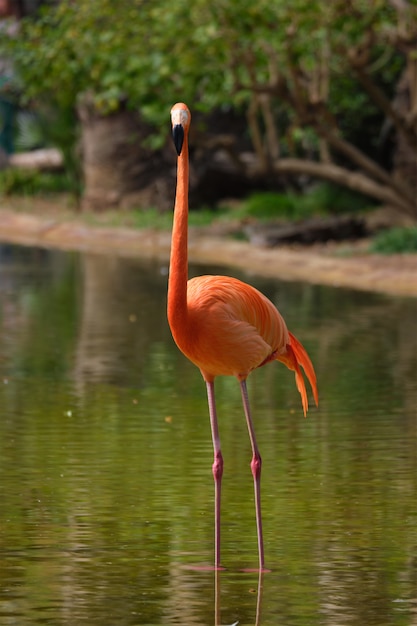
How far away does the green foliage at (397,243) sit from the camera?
17.8 metres

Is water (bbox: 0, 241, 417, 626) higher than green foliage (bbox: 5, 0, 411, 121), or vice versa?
green foliage (bbox: 5, 0, 411, 121)

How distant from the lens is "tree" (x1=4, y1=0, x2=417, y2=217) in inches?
677

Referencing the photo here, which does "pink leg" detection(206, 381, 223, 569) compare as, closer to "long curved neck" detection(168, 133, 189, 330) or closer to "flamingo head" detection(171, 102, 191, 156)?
"long curved neck" detection(168, 133, 189, 330)

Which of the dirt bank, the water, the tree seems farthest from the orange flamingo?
the tree

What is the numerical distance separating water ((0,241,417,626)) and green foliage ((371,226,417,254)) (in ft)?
14.8

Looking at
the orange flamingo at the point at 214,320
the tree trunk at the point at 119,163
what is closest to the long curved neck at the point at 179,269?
the orange flamingo at the point at 214,320

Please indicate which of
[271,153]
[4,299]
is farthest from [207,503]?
[271,153]

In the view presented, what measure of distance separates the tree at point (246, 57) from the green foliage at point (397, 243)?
1.56m

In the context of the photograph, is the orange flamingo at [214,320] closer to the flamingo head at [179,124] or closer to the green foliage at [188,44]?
the flamingo head at [179,124]

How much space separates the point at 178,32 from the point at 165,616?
1295 cm

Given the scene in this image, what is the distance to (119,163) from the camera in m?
24.8

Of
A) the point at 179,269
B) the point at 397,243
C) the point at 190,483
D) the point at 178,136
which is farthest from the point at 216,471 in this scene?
the point at 397,243

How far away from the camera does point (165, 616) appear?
17.0 ft

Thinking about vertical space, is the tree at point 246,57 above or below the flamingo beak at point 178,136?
above
